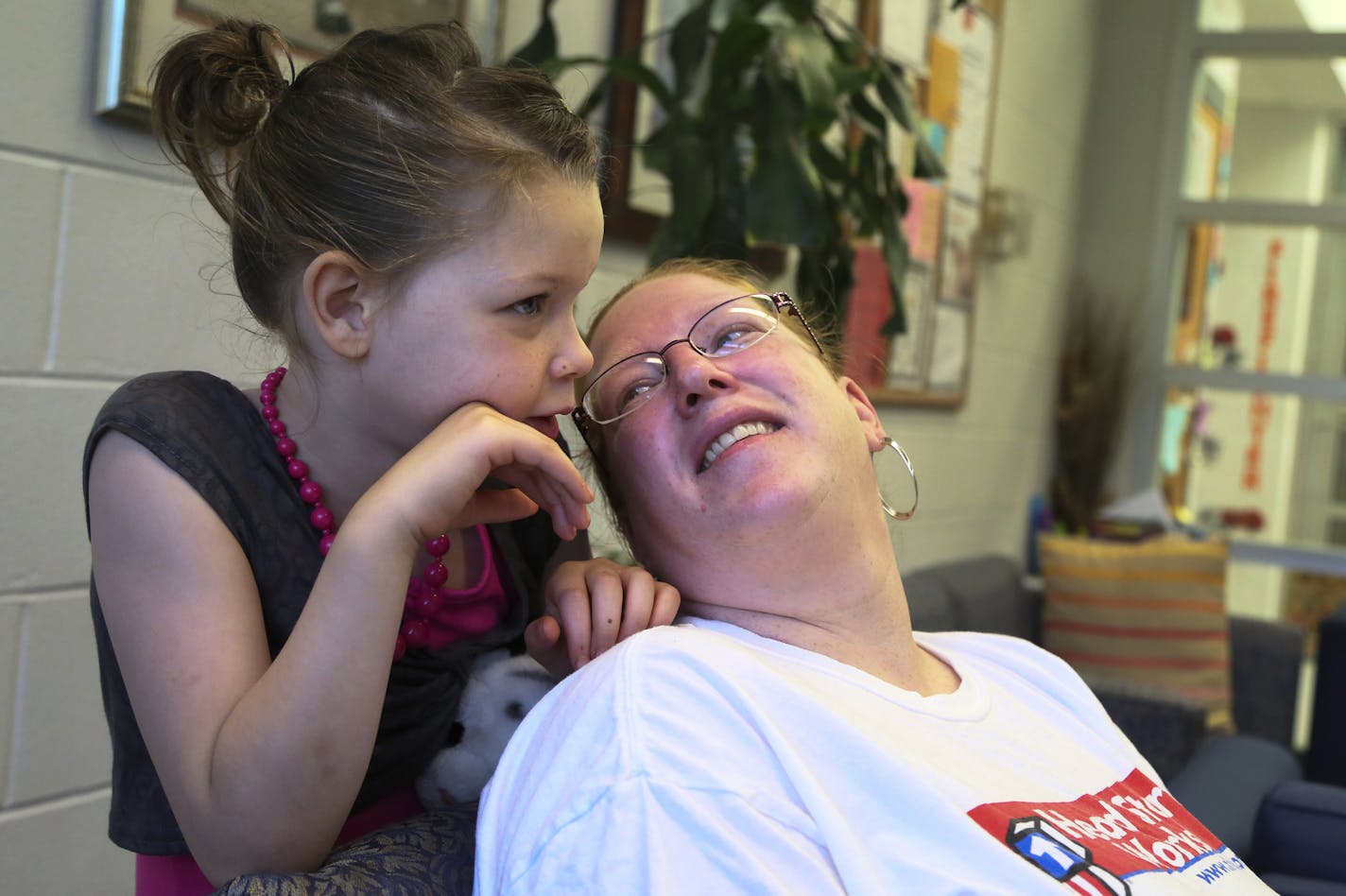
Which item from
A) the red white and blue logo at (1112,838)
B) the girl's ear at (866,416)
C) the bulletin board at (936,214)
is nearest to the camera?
the red white and blue logo at (1112,838)

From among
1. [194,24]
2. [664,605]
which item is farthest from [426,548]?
[194,24]

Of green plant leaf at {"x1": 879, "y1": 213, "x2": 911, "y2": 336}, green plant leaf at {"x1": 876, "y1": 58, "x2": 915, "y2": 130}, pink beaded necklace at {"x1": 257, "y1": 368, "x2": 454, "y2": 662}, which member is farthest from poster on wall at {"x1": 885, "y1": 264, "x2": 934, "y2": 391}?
pink beaded necklace at {"x1": 257, "y1": 368, "x2": 454, "y2": 662}

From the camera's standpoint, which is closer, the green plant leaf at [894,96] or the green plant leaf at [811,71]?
the green plant leaf at [811,71]

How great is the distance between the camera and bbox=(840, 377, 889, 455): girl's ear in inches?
55.9

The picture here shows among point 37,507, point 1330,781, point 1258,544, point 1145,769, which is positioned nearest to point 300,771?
point 37,507

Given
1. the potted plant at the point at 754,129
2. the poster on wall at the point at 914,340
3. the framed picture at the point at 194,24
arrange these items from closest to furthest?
the framed picture at the point at 194,24, the potted plant at the point at 754,129, the poster on wall at the point at 914,340

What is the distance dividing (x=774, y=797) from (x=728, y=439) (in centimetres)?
40

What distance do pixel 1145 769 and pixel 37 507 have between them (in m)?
1.36

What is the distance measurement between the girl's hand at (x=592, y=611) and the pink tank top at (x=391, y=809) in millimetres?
78

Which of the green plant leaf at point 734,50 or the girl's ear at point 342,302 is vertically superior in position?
the green plant leaf at point 734,50

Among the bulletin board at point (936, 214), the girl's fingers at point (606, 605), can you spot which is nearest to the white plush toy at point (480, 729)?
the girl's fingers at point (606, 605)

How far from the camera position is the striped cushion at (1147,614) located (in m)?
3.47

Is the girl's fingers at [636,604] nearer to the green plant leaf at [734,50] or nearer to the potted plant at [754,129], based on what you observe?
the potted plant at [754,129]

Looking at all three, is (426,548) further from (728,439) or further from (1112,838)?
(1112,838)
